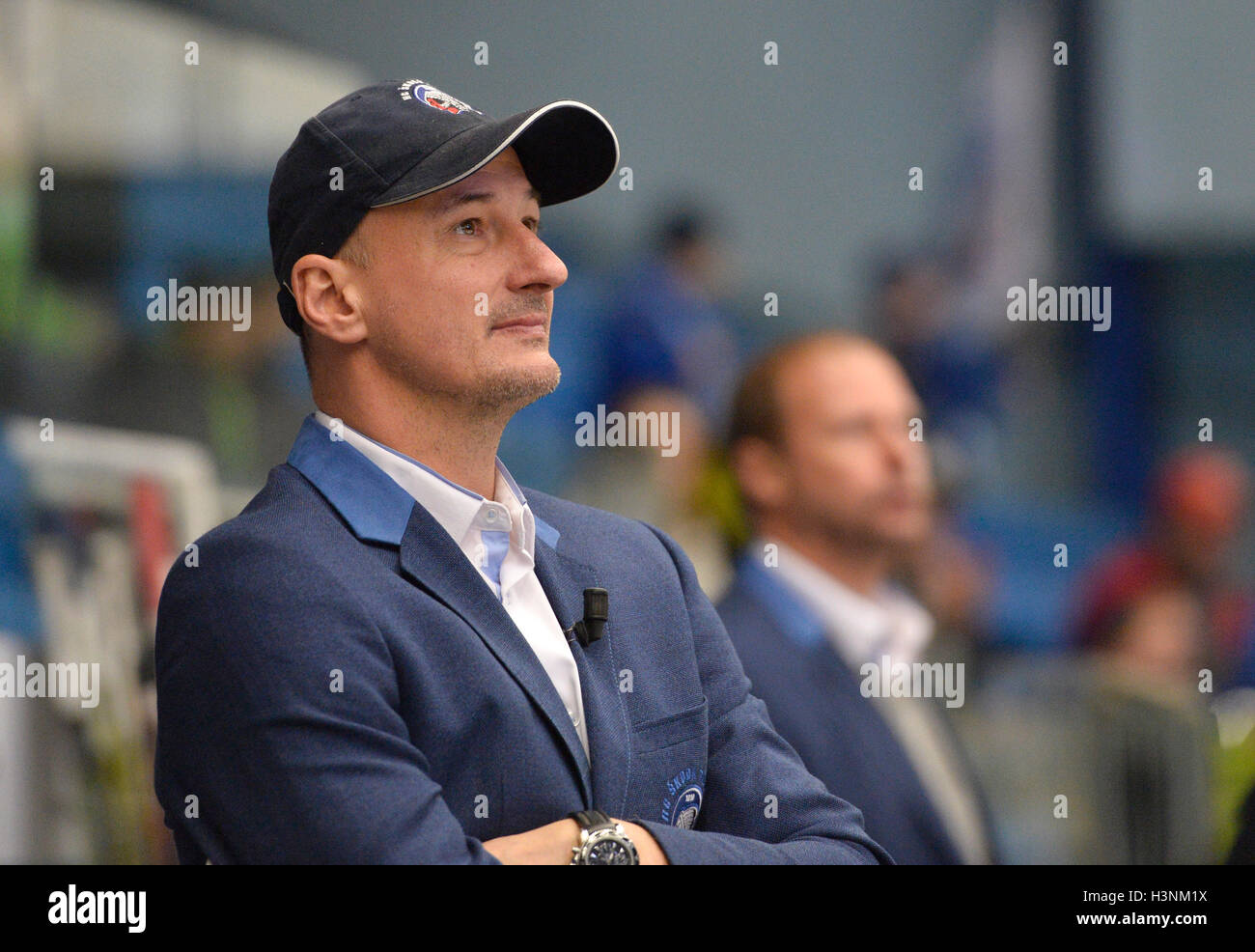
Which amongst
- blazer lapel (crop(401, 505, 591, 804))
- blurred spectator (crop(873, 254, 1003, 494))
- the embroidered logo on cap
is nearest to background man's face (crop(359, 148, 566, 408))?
the embroidered logo on cap

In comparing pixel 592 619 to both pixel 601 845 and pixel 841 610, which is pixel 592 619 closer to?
pixel 601 845

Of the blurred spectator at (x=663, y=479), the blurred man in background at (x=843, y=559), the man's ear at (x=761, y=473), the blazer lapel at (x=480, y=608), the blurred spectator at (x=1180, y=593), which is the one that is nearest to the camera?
the blazer lapel at (x=480, y=608)

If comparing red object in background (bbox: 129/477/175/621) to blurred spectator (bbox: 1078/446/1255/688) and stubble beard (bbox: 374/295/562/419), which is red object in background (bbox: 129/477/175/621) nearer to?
stubble beard (bbox: 374/295/562/419)

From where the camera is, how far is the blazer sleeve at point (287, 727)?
1.78 meters

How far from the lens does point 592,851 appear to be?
1868mm

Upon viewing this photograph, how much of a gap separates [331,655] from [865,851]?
0.82 meters

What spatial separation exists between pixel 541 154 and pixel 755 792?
949 millimetres

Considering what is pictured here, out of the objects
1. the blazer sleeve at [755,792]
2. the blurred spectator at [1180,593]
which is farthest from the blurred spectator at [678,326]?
the blazer sleeve at [755,792]

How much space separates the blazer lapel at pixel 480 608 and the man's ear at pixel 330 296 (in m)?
0.28

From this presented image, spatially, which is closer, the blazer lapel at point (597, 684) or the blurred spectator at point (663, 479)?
the blazer lapel at point (597, 684)

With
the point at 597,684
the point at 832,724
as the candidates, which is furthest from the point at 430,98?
the point at 832,724

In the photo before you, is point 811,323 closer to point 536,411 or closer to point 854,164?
point 854,164

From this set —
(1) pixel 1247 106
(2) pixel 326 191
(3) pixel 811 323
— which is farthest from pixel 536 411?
(1) pixel 1247 106

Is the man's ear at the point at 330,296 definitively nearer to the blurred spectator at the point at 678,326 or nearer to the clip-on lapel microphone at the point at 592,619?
the clip-on lapel microphone at the point at 592,619
